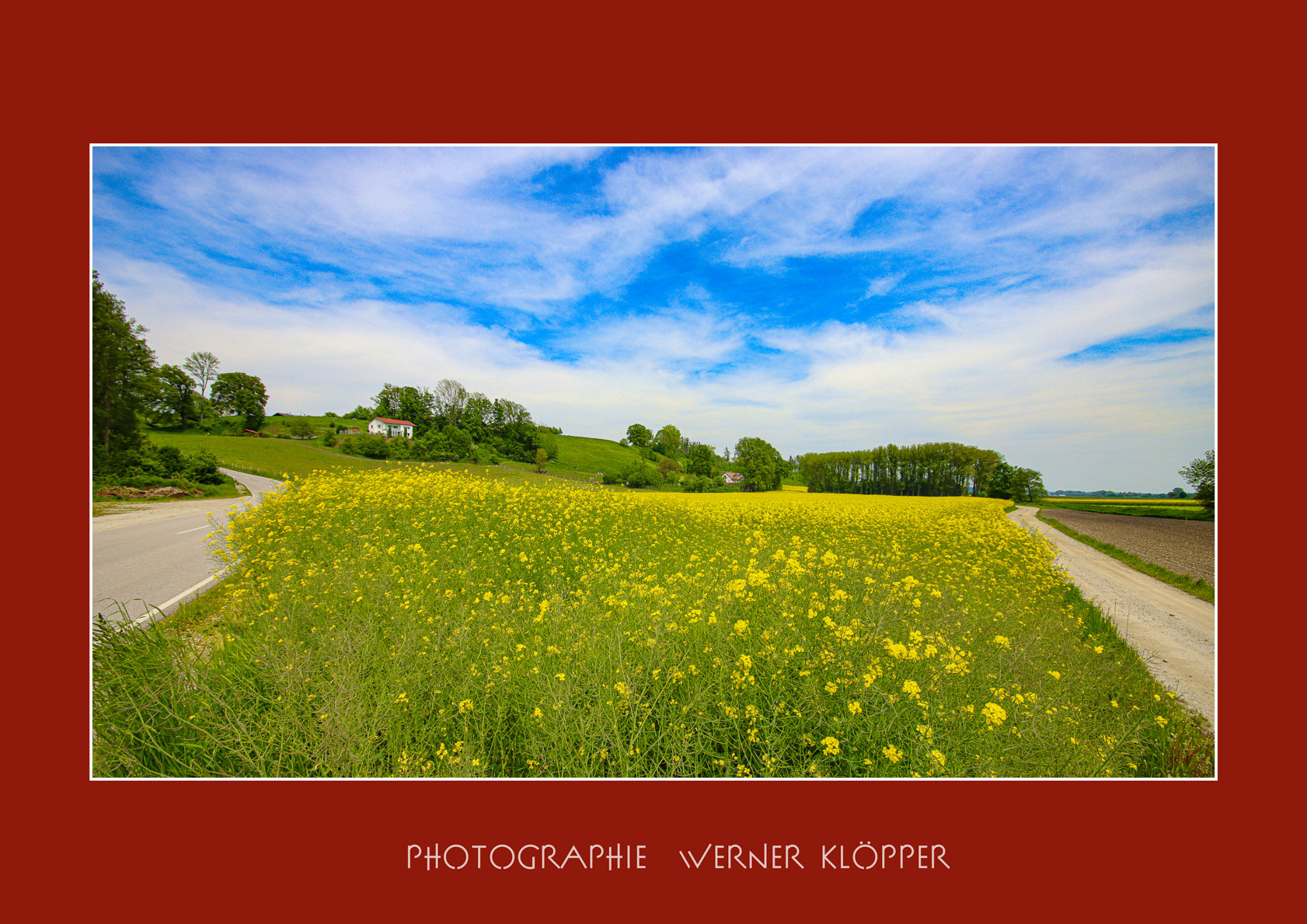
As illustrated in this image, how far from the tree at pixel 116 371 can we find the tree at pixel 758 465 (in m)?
18.4

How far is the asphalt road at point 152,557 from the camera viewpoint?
14.7 ft

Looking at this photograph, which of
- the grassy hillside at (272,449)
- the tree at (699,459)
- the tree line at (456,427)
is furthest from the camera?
the tree at (699,459)

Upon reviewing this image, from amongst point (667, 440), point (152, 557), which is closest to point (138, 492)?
point (152, 557)

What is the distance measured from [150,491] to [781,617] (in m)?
7.19

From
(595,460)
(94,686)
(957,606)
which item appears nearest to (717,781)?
(957,606)

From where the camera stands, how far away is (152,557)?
275 inches

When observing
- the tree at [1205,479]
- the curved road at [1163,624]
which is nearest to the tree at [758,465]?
the curved road at [1163,624]

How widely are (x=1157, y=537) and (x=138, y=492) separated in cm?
1753

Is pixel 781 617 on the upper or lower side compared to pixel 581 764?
upper

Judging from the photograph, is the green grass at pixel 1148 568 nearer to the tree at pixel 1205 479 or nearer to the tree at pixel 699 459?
the tree at pixel 1205 479

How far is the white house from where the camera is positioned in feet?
27.1
